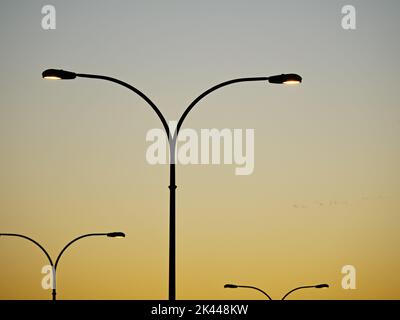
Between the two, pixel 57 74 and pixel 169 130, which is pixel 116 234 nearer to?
pixel 57 74

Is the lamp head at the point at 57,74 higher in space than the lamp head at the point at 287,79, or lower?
higher

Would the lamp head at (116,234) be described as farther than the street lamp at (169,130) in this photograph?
Yes

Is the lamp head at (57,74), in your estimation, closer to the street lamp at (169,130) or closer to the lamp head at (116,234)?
the street lamp at (169,130)

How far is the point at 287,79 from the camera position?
74.1ft

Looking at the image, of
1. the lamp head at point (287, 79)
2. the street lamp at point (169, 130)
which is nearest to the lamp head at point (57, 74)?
the street lamp at point (169, 130)

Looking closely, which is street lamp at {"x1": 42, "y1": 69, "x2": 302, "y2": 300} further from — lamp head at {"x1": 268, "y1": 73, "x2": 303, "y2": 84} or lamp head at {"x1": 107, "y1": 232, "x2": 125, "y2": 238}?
lamp head at {"x1": 107, "y1": 232, "x2": 125, "y2": 238}

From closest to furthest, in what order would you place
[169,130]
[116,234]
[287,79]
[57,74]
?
1. [169,130]
2. [287,79]
3. [57,74]
4. [116,234]

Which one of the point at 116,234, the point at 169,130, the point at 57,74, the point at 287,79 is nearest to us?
the point at 169,130

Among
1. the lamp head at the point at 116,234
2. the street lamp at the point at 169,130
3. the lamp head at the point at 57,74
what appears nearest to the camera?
the street lamp at the point at 169,130

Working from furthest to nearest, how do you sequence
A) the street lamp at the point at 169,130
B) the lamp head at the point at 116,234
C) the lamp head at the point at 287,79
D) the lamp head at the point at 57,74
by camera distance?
the lamp head at the point at 116,234 < the lamp head at the point at 57,74 < the lamp head at the point at 287,79 < the street lamp at the point at 169,130

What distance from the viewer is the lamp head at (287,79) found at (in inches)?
886

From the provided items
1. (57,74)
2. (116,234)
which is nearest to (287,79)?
(57,74)

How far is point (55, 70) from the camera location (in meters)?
22.9
